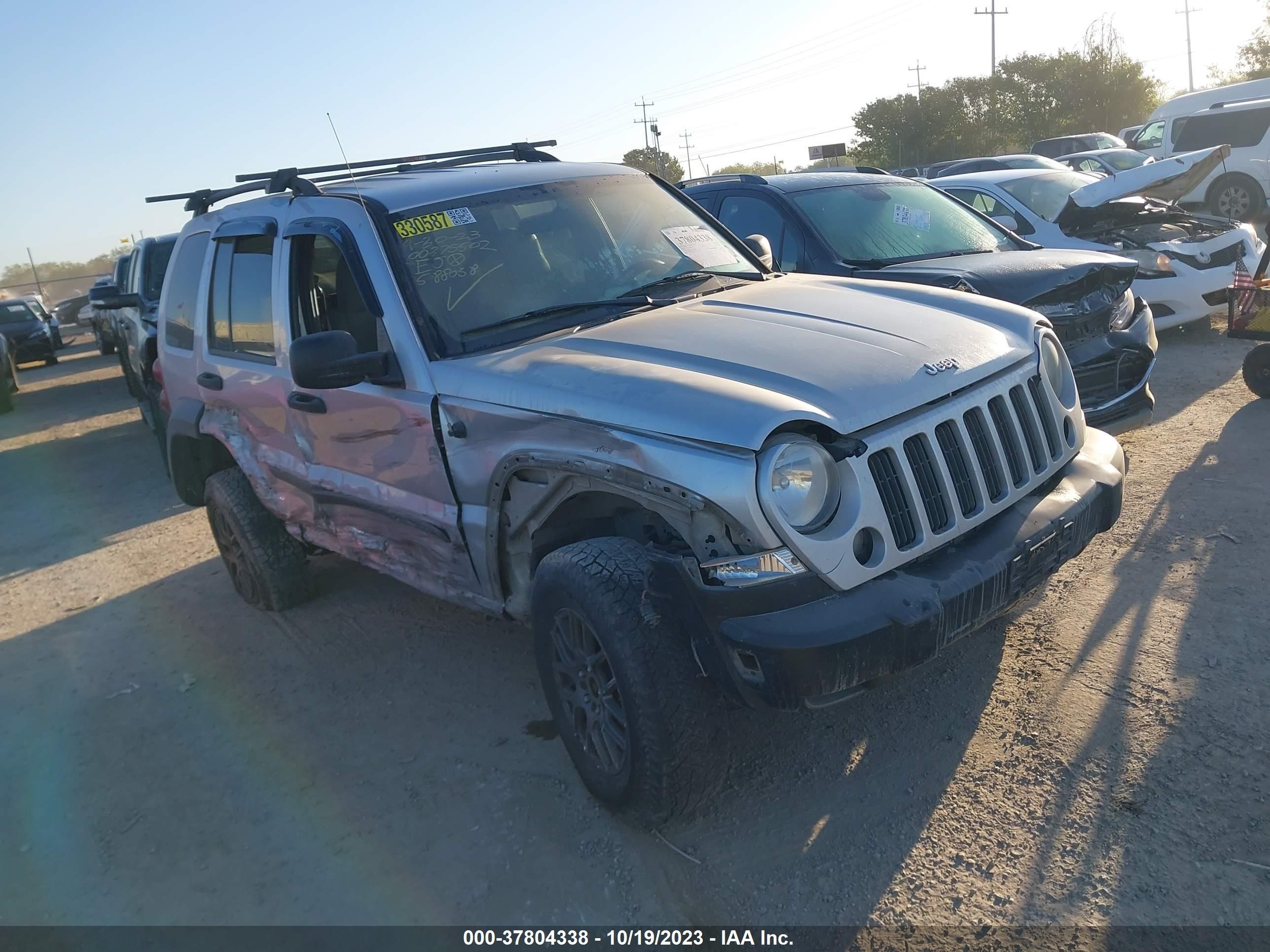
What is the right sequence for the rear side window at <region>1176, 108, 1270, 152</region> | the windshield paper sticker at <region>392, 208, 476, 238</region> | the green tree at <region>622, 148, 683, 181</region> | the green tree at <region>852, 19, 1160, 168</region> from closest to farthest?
1. the windshield paper sticker at <region>392, 208, 476, 238</region>
2. the rear side window at <region>1176, 108, 1270, 152</region>
3. the green tree at <region>622, 148, 683, 181</region>
4. the green tree at <region>852, 19, 1160, 168</region>

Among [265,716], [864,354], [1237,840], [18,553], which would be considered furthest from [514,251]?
[18,553]

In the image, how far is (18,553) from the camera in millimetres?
7402

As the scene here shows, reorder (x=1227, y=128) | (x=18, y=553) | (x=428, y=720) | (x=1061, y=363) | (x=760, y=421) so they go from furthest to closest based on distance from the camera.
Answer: (x=1227, y=128)
(x=18, y=553)
(x=428, y=720)
(x=1061, y=363)
(x=760, y=421)

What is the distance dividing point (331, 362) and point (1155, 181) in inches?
263

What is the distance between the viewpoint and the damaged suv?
276 centimetres

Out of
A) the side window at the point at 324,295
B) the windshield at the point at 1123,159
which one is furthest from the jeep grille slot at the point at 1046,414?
the windshield at the point at 1123,159

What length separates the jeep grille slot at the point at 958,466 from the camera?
10.1ft

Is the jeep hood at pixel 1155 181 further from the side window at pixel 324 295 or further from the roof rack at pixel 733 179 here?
the side window at pixel 324 295

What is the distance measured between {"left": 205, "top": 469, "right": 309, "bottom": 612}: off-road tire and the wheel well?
4.2 inches

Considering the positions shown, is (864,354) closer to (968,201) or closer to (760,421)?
(760,421)

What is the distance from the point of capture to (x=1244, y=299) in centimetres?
687

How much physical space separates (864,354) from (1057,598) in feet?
5.89

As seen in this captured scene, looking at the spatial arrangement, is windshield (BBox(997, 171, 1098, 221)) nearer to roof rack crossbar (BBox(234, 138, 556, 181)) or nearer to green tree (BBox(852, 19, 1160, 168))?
roof rack crossbar (BBox(234, 138, 556, 181))

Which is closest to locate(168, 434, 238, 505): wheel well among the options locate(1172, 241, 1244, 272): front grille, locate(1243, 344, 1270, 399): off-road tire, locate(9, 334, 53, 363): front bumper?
locate(1243, 344, 1270, 399): off-road tire
